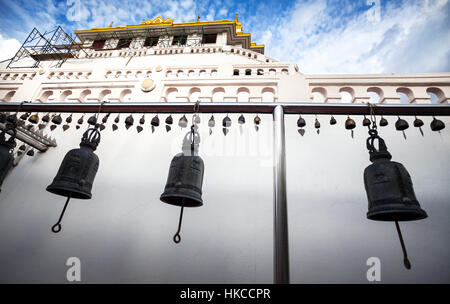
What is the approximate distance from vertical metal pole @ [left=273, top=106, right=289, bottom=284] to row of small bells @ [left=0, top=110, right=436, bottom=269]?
2.16ft

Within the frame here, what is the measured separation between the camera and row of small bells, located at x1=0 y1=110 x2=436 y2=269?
2.12 metres

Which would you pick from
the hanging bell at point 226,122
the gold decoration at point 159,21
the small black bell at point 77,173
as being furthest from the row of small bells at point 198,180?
the gold decoration at point 159,21

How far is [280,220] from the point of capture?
6.09 ft

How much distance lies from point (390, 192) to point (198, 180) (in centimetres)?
209

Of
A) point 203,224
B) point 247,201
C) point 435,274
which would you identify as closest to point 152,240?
point 203,224

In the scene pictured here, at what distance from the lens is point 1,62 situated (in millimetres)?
9422

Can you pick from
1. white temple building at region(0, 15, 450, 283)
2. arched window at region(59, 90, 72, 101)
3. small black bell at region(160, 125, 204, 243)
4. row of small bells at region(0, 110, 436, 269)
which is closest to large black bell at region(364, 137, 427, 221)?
row of small bells at region(0, 110, 436, 269)

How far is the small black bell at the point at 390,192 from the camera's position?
6.75 ft

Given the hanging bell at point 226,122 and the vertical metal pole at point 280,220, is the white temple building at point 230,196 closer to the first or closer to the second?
the hanging bell at point 226,122

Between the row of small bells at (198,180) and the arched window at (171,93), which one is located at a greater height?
the arched window at (171,93)

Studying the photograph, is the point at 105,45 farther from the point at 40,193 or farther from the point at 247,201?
the point at 247,201

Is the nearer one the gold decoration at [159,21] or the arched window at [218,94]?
the arched window at [218,94]

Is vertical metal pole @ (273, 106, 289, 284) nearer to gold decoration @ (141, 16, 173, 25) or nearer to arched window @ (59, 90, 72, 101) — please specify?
arched window @ (59, 90, 72, 101)

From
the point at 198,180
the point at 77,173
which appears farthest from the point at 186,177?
the point at 77,173
